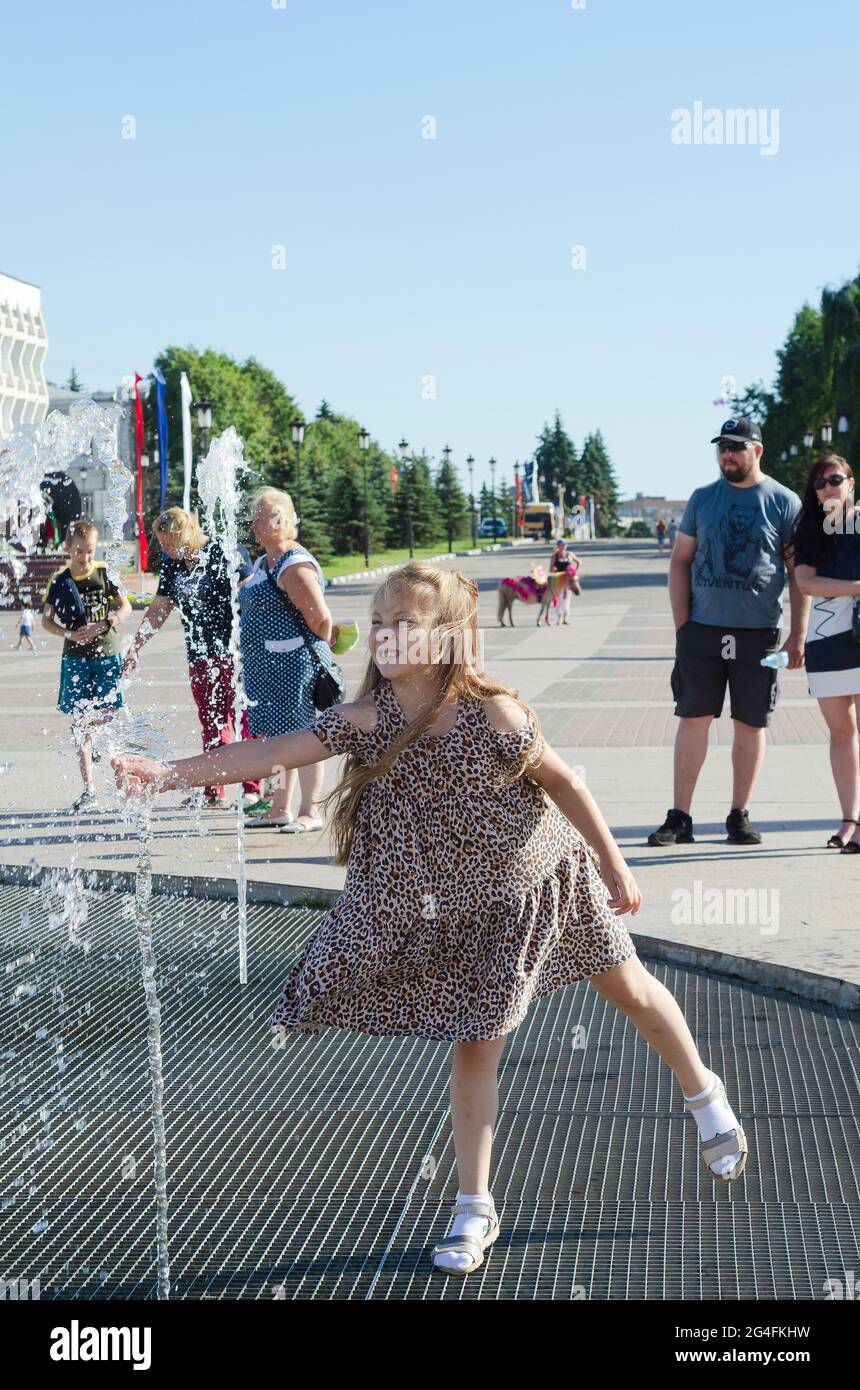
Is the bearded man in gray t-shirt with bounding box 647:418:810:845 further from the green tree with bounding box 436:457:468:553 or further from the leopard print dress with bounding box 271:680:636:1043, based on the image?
the green tree with bounding box 436:457:468:553

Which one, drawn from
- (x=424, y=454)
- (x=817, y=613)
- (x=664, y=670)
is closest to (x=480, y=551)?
(x=424, y=454)

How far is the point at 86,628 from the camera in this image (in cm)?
921

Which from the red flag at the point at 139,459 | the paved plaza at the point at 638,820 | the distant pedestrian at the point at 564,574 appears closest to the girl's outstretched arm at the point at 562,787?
the paved plaza at the point at 638,820

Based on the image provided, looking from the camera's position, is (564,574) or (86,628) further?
(564,574)

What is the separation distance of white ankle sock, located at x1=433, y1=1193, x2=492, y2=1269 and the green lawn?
48.7m

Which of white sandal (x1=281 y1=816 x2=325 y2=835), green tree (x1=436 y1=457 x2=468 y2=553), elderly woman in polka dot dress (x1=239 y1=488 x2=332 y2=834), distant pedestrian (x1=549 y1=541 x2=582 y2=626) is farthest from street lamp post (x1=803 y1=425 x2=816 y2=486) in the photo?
elderly woman in polka dot dress (x1=239 y1=488 x2=332 y2=834)

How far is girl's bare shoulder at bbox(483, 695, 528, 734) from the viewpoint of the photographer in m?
3.42

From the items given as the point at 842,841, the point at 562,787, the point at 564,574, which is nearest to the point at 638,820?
the point at 842,841

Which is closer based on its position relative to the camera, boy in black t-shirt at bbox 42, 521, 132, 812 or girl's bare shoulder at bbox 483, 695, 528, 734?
girl's bare shoulder at bbox 483, 695, 528, 734

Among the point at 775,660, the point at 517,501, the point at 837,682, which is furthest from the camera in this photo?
the point at 517,501

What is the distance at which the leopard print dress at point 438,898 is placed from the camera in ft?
11.2

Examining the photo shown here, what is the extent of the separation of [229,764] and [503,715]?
0.57 meters

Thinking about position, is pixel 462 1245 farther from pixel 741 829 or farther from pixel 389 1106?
pixel 741 829

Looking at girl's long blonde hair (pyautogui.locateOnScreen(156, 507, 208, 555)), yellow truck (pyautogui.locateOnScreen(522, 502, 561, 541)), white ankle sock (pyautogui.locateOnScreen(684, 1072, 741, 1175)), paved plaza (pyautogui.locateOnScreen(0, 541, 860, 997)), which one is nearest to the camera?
white ankle sock (pyautogui.locateOnScreen(684, 1072, 741, 1175))
